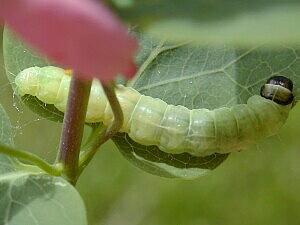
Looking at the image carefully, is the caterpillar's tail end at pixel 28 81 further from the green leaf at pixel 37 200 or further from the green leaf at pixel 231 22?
the green leaf at pixel 231 22

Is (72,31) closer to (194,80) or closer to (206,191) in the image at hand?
(194,80)

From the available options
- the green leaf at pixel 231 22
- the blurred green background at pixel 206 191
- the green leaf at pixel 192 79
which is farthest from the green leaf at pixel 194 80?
the blurred green background at pixel 206 191

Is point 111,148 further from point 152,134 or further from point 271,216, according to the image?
point 152,134

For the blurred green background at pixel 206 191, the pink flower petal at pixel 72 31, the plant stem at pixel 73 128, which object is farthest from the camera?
the blurred green background at pixel 206 191

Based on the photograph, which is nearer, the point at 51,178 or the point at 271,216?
the point at 51,178

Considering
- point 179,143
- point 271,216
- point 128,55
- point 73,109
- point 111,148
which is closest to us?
point 128,55

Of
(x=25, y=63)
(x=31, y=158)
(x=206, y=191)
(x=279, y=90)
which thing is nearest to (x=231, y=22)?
(x=31, y=158)

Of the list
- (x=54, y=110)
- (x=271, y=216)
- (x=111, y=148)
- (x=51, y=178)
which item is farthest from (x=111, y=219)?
(x=51, y=178)
